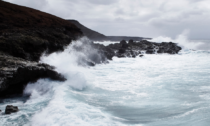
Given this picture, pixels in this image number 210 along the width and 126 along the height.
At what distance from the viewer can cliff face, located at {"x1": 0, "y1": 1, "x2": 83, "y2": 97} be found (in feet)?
25.1

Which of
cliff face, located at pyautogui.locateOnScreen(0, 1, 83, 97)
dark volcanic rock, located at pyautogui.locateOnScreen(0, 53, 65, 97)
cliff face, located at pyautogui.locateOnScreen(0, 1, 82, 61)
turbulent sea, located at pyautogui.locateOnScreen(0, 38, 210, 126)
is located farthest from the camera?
cliff face, located at pyautogui.locateOnScreen(0, 1, 82, 61)

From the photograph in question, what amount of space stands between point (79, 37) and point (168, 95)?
535 inches

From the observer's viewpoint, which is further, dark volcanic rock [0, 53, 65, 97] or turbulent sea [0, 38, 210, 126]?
dark volcanic rock [0, 53, 65, 97]

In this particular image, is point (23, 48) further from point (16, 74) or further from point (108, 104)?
point (108, 104)

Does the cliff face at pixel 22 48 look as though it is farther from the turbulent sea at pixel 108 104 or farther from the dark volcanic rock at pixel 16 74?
the turbulent sea at pixel 108 104

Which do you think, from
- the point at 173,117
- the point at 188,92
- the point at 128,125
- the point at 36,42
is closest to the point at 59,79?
the point at 36,42

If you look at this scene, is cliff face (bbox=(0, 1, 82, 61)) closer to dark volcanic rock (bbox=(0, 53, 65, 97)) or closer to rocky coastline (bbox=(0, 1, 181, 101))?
rocky coastline (bbox=(0, 1, 181, 101))

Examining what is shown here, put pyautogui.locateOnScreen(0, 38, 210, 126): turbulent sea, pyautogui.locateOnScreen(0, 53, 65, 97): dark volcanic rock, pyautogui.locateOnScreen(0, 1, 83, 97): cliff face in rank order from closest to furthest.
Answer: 1. pyautogui.locateOnScreen(0, 38, 210, 126): turbulent sea
2. pyautogui.locateOnScreen(0, 53, 65, 97): dark volcanic rock
3. pyautogui.locateOnScreen(0, 1, 83, 97): cliff face

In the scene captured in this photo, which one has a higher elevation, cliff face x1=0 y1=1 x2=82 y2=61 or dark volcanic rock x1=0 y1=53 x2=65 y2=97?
cliff face x1=0 y1=1 x2=82 y2=61

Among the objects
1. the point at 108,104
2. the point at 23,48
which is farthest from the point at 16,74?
the point at 108,104

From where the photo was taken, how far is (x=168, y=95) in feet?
27.2

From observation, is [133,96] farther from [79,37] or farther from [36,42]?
[79,37]

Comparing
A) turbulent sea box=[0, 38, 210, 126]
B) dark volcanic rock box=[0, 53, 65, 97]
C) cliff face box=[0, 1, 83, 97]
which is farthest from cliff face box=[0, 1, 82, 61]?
turbulent sea box=[0, 38, 210, 126]

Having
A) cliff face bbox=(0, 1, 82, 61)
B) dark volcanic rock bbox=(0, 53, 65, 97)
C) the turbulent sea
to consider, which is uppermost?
cliff face bbox=(0, 1, 82, 61)
